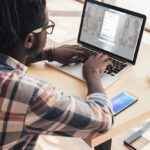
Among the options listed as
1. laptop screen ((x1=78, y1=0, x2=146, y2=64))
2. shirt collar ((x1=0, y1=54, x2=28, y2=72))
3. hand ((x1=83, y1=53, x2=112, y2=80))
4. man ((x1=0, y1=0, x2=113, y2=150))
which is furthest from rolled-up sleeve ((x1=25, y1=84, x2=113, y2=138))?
laptop screen ((x1=78, y1=0, x2=146, y2=64))

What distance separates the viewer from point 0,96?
2.49 feet

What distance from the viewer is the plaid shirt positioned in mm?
762

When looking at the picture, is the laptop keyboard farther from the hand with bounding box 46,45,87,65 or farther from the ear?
the ear

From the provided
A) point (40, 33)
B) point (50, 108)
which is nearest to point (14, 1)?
point (40, 33)

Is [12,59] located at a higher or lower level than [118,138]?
higher

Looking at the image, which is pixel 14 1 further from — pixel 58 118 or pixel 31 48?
pixel 58 118

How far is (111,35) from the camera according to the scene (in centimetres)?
142

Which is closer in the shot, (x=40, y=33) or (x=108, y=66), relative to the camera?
(x=40, y=33)

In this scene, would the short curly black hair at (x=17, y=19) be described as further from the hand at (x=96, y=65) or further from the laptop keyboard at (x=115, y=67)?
the laptop keyboard at (x=115, y=67)

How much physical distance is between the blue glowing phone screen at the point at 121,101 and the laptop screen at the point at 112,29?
0.25 metres

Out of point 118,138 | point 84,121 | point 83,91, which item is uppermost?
point 84,121

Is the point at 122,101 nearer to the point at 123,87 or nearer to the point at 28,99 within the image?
the point at 123,87

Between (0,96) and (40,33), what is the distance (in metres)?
0.23

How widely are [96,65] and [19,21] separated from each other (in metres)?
0.51
